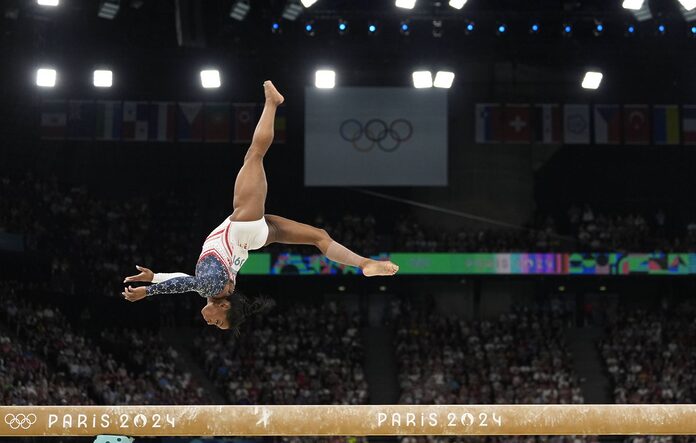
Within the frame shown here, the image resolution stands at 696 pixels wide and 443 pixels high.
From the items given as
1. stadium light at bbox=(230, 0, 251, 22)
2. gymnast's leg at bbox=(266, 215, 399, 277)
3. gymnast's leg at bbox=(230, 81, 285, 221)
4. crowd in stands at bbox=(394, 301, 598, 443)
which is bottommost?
crowd in stands at bbox=(394, 301, 598, 443)

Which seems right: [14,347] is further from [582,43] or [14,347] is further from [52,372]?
[582,43]

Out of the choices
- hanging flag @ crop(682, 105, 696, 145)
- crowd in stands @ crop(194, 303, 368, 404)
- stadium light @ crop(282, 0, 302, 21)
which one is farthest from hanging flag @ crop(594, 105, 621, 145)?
stadium light @ crop(282, 0, 302, 21)

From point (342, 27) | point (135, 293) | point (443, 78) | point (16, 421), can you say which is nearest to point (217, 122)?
point (342, 27)

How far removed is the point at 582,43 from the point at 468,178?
7379mm

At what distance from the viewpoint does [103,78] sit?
20578mm

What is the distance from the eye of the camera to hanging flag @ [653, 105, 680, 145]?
89.7ft

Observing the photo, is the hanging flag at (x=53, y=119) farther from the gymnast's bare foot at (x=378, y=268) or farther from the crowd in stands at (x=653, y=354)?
the gymnast's bare foot at (x=378, y=268)

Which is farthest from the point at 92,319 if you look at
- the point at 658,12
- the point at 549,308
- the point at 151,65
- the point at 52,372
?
the point at 658,12

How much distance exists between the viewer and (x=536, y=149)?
108 ft

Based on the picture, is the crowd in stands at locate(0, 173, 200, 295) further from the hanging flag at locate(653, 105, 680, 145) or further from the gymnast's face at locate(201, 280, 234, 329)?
the gymnast's face at locate(201, 280, 234, 329)

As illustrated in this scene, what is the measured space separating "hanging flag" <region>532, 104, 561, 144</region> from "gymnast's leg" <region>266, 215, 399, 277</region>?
20.5 m

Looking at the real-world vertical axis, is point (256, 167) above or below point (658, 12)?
below

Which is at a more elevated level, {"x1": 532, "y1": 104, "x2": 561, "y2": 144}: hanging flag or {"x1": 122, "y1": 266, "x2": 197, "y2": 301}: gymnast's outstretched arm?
{"x1": 532, "y1": 104, "x2": 561, "y2": 144}: hanging flag

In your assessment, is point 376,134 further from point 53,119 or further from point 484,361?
point 53,119
